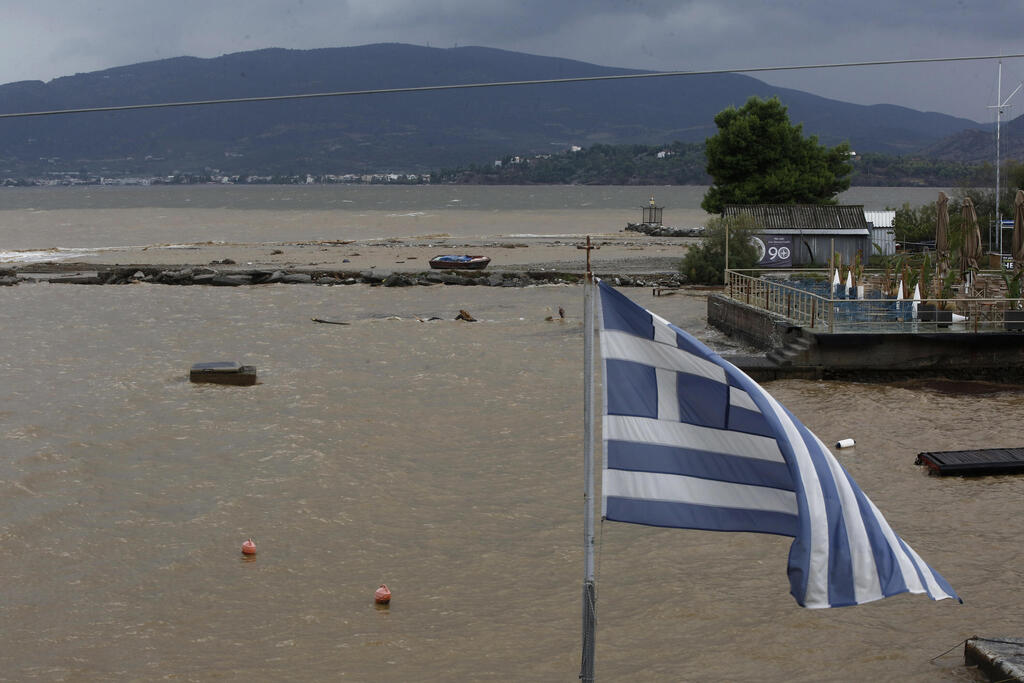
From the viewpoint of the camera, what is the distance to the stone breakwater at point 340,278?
1887 inches

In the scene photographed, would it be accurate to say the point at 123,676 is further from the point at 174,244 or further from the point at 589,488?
the point at 174,244

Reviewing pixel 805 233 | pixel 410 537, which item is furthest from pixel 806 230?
pixel 410 537

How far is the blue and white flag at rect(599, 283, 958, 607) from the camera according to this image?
6422 millimetres

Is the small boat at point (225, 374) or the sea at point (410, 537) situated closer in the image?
the sea at point (410, 537)

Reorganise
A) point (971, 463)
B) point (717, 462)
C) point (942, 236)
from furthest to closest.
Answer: point (942, 236) < point (971, 463) < point (717, 462)

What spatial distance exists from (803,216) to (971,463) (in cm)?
3332

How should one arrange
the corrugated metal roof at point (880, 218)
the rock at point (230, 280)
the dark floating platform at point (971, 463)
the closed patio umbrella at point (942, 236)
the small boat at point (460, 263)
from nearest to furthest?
1. the dark floating platform at point (971, 463)
2. the closed patio umbrella at point (942, 236)
3. the rock at point (230, 280)
4. the small boat at point (460, 263)
5. the corrugated metal roof at point (880, 218)

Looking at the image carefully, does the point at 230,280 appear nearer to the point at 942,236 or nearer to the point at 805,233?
the point at 805,233

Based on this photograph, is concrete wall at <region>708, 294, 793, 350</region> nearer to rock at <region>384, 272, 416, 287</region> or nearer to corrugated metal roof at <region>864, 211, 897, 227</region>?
rock at <region>384, 272, 416, 287</region>

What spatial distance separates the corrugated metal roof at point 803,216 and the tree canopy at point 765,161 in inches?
576

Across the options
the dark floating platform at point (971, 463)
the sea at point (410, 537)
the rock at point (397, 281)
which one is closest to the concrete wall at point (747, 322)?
the sea at point (410, 537)

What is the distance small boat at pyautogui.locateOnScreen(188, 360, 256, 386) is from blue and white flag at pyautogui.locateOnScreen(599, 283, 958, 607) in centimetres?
1870

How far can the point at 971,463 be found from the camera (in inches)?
650

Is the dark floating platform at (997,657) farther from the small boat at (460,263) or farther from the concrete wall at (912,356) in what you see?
the small boat at (460,263)
